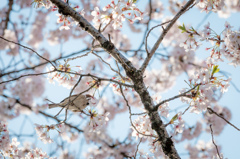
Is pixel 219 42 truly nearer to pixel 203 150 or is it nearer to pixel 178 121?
pixel 178 121

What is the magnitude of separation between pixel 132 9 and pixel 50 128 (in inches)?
68.4

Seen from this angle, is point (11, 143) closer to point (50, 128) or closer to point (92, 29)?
point (50, 128)

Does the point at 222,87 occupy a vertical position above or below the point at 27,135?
below

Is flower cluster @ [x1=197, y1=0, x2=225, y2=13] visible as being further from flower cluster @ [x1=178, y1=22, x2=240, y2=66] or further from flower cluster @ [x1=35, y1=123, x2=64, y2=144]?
flower cluster @ [x1=35, y1=123, x2=64, y2=144]

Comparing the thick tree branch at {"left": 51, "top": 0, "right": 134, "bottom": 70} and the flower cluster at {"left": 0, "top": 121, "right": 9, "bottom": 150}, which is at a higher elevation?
the thick tree branch at {"left": 51, "top": 0, "right": 134, "bottom": 70}

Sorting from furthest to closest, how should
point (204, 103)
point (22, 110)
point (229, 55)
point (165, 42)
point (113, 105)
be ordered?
point (165, 42) → point (113, 105) → point (22, 110) → point (229, 55) → point (204, 103)

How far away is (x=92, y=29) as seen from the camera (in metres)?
2.39

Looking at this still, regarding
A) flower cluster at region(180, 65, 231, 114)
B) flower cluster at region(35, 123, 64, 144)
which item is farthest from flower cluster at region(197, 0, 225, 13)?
flower cluster at region(35, 123, 64, 144)

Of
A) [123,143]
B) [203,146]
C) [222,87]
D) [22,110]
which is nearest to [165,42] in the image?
[203,146]

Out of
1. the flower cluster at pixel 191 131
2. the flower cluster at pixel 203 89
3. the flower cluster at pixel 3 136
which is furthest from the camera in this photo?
the flower cluster at pixel 191 131

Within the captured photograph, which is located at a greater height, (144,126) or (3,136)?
(3,136)

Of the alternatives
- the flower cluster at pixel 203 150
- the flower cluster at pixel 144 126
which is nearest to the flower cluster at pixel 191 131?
the flower cluster at pixel 203 150

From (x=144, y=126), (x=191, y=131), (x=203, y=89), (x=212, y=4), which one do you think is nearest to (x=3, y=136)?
(x=144, y=126)

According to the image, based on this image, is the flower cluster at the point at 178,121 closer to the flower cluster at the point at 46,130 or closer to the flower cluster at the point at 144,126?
the flower cluster at the point at 144,126
